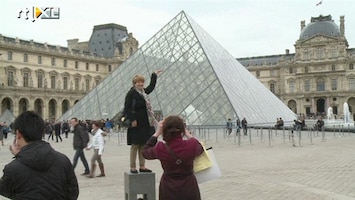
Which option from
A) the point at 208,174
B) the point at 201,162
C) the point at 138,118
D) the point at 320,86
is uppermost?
the point at 320,86

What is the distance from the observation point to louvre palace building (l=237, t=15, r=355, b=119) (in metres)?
66.4

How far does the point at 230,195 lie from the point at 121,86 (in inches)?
818

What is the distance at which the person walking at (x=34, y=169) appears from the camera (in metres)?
2.43

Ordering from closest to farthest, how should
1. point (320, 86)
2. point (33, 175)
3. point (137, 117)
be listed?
point (33, 175) → point (137, 117) → point (320, 86)

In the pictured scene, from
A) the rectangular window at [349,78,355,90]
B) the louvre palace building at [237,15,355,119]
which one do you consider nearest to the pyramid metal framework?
the louvre palace building at [237,15,355,119]

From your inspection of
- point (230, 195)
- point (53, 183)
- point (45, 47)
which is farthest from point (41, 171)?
point (45, 47)

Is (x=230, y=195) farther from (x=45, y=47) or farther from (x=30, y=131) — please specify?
(x=45, y=47)

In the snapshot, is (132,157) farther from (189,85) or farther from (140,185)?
(189,85)

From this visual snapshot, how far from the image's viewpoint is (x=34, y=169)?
2.44 metres

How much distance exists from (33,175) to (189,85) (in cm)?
2222

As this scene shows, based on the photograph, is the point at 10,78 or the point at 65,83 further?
the point at 65,83

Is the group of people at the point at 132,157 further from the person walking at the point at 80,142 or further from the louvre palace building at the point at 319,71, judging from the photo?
the louvre palace building at the point at 319,71

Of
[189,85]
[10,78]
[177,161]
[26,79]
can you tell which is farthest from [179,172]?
[26,79]

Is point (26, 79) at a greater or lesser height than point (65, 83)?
greater
